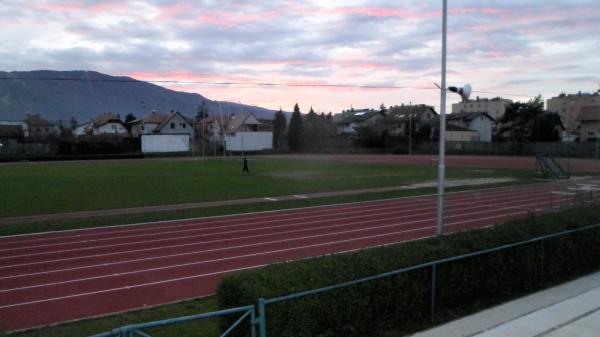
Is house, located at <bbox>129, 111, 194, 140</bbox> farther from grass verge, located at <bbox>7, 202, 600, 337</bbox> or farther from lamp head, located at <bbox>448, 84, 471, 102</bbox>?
grass verge, located at <bbox>7, 202, 600, 337</bbox>

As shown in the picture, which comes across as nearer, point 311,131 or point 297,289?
point 297,289

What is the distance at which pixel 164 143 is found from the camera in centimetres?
8569

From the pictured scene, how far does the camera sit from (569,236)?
1086 centimetres

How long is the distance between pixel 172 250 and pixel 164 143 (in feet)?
242

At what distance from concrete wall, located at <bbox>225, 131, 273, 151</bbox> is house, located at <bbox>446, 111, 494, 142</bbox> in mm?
36426

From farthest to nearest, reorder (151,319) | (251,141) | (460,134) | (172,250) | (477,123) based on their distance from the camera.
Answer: (477,123)
(251,141)
(460,134)
(172,250)
(151,319)

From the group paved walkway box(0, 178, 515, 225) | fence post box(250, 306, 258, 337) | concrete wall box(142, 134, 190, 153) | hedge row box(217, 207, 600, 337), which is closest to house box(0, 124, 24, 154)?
concrete wall box(142, 134, 190, 153)

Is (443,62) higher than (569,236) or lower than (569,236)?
higher

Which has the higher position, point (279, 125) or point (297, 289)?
point (279, 125)

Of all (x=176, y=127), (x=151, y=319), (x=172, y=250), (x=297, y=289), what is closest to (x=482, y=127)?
(x=176, y=127)

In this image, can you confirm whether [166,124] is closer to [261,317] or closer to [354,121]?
[354,121]

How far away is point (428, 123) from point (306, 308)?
91.5m

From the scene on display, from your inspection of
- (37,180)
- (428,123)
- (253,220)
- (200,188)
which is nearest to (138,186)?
(200,188)

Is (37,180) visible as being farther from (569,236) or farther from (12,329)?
(569,236)
